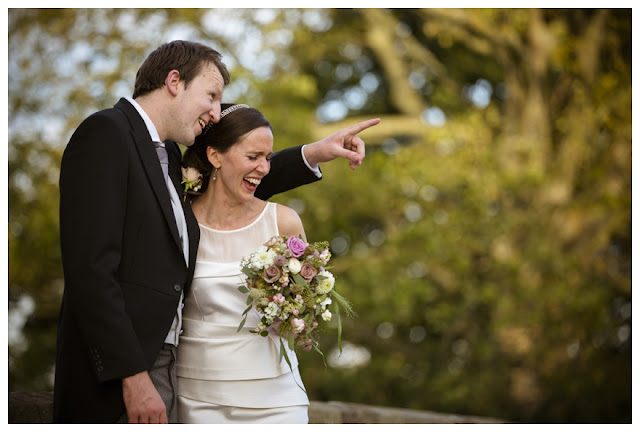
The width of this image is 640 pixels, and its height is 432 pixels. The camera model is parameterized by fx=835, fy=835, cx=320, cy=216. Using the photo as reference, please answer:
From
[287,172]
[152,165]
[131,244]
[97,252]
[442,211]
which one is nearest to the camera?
[97,252]

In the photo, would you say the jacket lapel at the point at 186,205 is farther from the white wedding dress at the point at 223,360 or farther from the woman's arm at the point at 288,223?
the woman's arm at the point at 288,223

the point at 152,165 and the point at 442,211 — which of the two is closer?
the point at 152,165

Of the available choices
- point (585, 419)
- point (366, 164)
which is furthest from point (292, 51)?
point (585, 419)

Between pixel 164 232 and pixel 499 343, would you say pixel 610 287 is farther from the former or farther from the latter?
pixel 164 232

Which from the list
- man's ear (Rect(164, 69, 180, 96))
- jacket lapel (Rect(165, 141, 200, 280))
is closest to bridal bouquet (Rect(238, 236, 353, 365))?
jacket lapel (Rect(165, 141, 200, 280))

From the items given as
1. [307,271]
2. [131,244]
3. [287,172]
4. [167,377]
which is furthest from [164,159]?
[167,377]

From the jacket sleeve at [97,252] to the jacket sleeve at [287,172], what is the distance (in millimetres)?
902

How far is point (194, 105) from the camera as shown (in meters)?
3.10

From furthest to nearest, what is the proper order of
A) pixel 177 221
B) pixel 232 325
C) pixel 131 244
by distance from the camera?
pixel 232 325 → pixel 177 221 → pixel 131 244

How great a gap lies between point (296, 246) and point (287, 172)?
59 cm

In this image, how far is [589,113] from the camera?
11.8m

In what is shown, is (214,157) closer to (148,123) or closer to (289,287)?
(148,123)

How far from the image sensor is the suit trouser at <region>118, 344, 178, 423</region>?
2959 mm
